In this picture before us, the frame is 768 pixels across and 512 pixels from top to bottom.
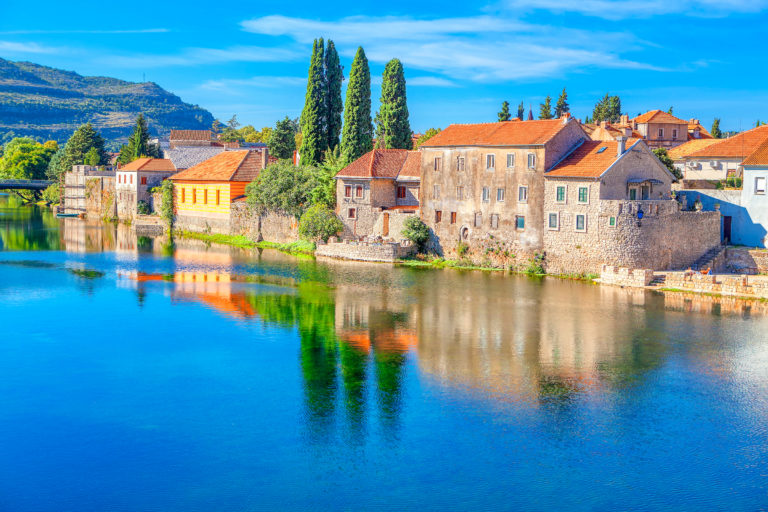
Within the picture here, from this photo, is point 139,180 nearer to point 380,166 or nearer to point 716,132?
point 380,166

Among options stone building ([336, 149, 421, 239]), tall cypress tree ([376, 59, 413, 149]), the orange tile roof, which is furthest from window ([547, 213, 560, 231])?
tall cypress tree ([376, 59, 413, 149])

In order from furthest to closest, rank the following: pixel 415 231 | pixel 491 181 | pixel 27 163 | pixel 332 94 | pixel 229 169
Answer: pixel 27 163 < pixel 229 169 < pixel 332 94 < pixel 415 231 < pixel 491 181

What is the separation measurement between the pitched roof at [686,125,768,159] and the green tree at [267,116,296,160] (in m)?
38.3

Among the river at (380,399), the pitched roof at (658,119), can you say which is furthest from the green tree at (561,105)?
the river at (380,399)

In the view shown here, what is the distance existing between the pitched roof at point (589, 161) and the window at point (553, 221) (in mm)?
2322

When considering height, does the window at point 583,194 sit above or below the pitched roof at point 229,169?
below

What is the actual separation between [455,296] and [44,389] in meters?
20.6

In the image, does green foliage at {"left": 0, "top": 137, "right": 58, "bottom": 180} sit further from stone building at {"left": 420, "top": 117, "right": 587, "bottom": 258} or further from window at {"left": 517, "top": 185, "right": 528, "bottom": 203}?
window at {"left": 517, "top": 185, "right": 528, "bottom": 203}

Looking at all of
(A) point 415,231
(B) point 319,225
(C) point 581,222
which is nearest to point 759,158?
(C) point 581,222

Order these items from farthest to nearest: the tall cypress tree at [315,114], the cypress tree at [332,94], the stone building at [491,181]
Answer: the cypress tree at [332,94] → the tall cypress tree at [315,114] → the stone building at [491,181]

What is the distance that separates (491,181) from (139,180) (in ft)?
148

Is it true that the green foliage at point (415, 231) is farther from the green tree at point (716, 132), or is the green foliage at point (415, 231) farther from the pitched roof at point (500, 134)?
the green tree at point (716, 132)

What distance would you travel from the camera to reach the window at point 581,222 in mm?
44031

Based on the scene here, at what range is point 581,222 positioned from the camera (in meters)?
44.2
